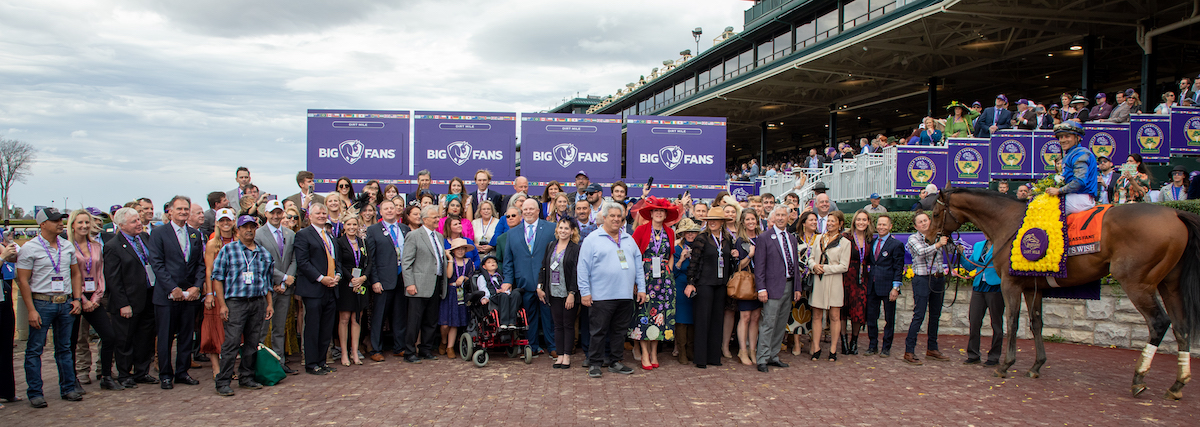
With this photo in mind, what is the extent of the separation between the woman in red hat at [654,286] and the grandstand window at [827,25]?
2003cm

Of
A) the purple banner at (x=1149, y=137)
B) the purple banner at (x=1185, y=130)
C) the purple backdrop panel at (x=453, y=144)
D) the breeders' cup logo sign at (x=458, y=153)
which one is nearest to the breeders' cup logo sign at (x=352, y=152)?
the purple backdrop panel at (x=453, y=144)

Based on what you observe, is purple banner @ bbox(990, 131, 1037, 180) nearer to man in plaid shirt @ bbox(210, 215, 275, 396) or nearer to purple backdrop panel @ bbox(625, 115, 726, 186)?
purple backdrop panel @ bbox(625, 115, 726, 186)

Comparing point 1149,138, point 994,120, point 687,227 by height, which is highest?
point 994,120

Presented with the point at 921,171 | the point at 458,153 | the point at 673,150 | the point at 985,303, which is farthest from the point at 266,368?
the point at 921,171

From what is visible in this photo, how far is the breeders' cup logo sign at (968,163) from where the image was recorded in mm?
13539

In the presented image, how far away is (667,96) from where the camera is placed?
129 feet

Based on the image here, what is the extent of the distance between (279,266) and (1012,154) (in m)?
12.7

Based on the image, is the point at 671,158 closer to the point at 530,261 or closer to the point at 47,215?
the point at 530,261

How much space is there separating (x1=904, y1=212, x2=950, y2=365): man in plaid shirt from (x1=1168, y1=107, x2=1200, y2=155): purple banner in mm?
7258

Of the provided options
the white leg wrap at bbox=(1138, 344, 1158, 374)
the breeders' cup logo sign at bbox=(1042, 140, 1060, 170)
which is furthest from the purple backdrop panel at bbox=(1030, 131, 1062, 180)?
the white leg wrap at bbox=(1138, 344, 1158, 374)

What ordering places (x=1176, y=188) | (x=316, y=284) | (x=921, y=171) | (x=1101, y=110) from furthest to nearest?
(x=921, y=171) < (x=1101, y=110) < (x=1176, y=188) < (x=316, y=284)

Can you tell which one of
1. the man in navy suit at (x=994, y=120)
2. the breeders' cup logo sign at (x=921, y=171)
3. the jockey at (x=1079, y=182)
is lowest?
the jockey at (x=1079, y=182)

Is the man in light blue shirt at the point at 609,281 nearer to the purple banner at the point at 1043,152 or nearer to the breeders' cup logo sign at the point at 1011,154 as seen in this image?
the breeders' cup logo sign at the point at 1011,154

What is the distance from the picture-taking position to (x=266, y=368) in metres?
6.38
